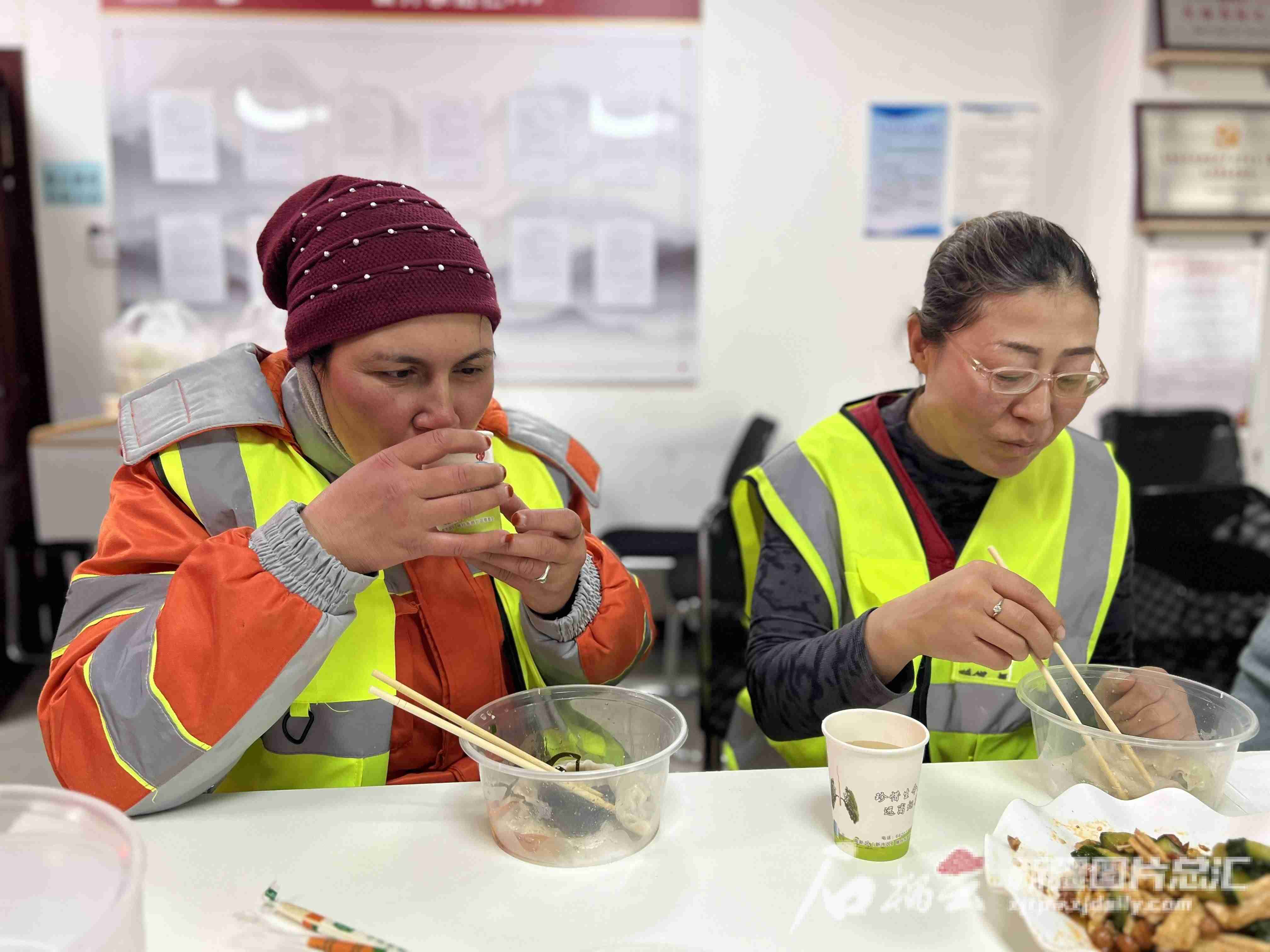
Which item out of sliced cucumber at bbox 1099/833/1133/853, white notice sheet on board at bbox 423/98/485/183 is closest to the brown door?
white notice sheet on board at bbox 423/98/485/183

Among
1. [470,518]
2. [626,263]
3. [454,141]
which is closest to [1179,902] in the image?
[470,518]

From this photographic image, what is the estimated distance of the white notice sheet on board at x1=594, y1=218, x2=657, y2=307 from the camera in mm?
3607

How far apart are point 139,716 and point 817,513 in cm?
95

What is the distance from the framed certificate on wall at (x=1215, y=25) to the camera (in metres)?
3.25

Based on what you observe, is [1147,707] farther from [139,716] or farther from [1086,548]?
[139,716]

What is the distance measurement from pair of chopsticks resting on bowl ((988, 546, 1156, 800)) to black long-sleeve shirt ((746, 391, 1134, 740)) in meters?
0.18

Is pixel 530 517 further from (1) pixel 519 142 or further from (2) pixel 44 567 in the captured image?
(2) pixel 44 567

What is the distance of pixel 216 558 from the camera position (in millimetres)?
1007

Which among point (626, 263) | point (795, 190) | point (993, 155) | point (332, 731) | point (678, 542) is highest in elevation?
point (993, 155)

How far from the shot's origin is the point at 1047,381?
1.28 metres

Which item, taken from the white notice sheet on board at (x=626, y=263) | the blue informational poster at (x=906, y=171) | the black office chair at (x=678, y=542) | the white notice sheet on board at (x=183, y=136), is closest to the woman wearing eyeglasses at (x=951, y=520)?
the black office chair at (x=678, y=542)

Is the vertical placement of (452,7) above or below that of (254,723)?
above

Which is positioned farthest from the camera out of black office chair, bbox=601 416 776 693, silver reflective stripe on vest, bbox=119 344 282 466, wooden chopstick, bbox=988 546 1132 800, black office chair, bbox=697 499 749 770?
black office chair, bbox=601 416 776 693

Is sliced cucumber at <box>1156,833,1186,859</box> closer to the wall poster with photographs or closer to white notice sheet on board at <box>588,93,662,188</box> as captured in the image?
the wall poster with photographs
